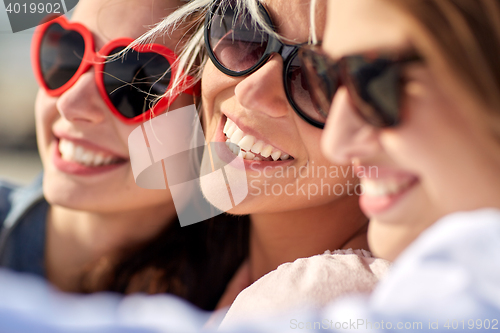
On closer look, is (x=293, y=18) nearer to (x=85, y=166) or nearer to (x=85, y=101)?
(x=85, y=101)

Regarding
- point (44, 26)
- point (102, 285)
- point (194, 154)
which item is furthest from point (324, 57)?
point (102, 285)

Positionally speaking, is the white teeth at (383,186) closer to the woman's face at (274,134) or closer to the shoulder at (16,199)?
the woman's face at (274,134)

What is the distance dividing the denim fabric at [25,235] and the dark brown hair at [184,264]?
0.80ft

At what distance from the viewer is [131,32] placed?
1340 millimetres

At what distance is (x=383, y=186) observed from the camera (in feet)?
2.39

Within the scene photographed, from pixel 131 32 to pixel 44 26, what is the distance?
357 millimetres

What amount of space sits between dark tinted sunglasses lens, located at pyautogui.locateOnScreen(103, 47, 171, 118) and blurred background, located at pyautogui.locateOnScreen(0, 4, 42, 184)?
734mm

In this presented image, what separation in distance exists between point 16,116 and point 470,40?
2922 millimetres

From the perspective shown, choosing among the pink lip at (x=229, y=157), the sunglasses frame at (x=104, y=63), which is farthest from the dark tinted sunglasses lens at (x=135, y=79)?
the pink lip at (x=229, y=157)

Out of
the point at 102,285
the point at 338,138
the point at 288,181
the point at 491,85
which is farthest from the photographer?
the point at 102,285

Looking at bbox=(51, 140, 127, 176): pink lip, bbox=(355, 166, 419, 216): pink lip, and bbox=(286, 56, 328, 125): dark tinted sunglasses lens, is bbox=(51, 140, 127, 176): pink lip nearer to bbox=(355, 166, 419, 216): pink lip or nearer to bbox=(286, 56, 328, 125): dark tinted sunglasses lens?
bbox=(286, 56, 328, 125): dark tinted sunglasses lens

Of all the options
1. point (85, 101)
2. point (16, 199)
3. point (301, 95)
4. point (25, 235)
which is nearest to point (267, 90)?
point (301, 95)

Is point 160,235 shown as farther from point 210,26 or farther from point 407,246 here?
point 407,246

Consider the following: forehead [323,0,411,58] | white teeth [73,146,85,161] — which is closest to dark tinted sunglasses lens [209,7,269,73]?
forehead [323,0,411,58]
